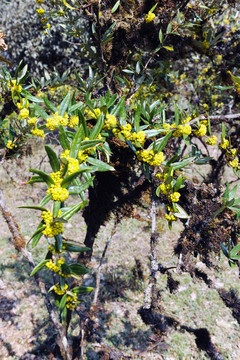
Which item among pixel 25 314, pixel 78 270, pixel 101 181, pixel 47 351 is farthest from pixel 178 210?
pixel 25 314

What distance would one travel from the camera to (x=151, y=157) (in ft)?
2.74

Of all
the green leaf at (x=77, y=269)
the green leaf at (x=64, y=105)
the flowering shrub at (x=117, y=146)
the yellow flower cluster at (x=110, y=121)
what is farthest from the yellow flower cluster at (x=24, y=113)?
the green leaf at (x=77, y=269)

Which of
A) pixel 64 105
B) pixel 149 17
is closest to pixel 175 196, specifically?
pixel 64 105

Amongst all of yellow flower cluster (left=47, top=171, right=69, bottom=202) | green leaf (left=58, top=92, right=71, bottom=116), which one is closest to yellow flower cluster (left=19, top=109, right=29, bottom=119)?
green leaf (left=58, top=92, right=71, bottom=116)

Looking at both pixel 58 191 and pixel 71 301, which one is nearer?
pixel 58 191

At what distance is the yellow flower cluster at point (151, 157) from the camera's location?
82 cm

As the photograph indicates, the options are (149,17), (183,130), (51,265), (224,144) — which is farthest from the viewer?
(149,17)

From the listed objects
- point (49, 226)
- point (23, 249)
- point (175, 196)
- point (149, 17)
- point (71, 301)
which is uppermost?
point (149, 17)

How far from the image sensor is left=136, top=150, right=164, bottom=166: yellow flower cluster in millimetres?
820

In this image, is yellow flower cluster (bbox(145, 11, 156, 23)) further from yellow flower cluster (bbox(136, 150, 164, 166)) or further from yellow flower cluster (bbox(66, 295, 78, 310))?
yellow flower cluster (bbox(66, 295, 78, 310))

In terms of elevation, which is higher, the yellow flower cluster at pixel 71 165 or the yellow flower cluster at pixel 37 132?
the yellow flower cluster at pixel 71 165

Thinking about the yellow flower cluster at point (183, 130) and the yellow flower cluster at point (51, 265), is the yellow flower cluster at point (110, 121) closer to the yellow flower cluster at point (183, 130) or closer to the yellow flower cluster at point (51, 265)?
the yellow flower cluster at point (183, 130)

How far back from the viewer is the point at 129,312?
111 inches

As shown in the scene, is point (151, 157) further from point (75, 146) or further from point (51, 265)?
point (51, 265)
